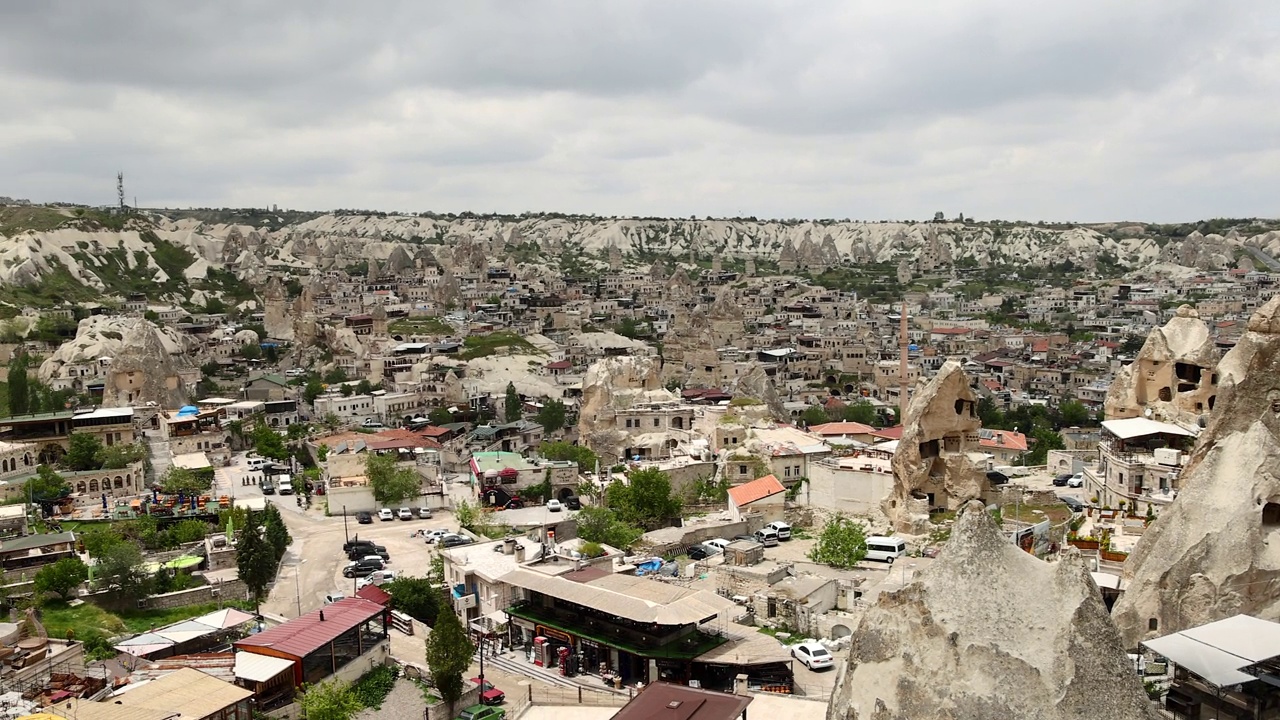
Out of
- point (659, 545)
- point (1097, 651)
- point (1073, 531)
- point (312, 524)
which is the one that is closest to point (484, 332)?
point (312, 524)

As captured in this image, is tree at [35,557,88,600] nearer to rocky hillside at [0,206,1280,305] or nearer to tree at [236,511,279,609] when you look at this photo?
tree at [236,511,279,609]

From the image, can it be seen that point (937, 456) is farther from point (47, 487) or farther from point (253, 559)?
point (47, 487)

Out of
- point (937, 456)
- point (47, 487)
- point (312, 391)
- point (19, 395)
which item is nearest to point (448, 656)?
point (937, 456)

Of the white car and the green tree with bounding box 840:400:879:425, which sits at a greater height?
the white car

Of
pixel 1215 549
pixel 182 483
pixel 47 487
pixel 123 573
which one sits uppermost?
pixel 1215 549

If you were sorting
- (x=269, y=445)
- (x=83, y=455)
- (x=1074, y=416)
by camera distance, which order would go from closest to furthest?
(x=83, y=455), (x=269, y=445), (x=1074, y=416)

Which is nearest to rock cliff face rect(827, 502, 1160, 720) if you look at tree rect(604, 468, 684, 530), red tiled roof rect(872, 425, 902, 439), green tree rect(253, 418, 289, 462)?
tree rect(604, 468, 684, 530)

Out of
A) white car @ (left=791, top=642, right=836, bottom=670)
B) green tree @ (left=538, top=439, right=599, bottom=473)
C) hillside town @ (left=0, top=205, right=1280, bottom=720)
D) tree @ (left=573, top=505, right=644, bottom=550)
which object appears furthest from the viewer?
green tree @ (left=538, top=439, right=599, bottom=473)
